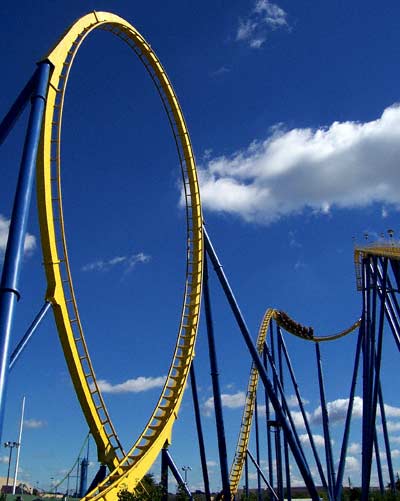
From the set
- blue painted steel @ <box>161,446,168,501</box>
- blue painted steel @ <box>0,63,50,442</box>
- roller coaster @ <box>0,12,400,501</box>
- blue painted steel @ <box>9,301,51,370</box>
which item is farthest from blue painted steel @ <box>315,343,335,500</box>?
blue painted steel @ <box>0,63,50,442</box>

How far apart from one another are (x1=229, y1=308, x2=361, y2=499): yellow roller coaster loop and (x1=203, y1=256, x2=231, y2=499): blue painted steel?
16.5 ft

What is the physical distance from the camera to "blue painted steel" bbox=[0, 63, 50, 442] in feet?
18.0

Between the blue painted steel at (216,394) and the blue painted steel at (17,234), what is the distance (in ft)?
22.2

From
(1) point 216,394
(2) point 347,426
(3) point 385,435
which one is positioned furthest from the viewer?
(3) point 385,435

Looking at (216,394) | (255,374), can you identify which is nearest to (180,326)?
(216,394)

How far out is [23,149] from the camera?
6953 mm

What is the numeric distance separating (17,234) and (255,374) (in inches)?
579

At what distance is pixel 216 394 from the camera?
486 inches

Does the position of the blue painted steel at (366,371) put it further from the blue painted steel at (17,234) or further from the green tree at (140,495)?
the blue painted steel at (17,234)

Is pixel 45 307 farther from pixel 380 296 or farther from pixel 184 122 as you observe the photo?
pixel 380 296

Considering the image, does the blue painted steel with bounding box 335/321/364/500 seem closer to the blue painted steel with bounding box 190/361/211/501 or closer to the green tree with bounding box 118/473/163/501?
the blue painted steel with bounding box 190/361/211/501

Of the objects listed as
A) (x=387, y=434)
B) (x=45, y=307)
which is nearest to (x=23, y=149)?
(x=45, y=307)

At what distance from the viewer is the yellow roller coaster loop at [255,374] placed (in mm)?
18141

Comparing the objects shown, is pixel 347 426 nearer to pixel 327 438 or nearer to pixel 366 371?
pixel 327 438
